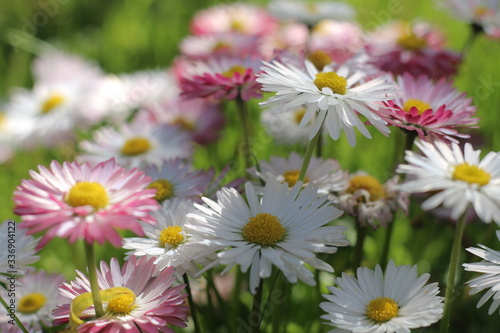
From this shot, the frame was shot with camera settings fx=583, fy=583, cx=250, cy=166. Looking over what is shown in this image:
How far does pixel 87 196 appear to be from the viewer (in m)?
0.77

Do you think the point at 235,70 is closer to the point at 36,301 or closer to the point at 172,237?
the point at 172,237

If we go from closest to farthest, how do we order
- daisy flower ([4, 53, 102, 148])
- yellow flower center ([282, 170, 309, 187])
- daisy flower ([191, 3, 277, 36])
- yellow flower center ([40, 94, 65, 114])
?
yellow flower center ([282, 170, 309, 187]) → daisy flower ([4, 53, 102, 148]) → yellow flower center ([40, 94, 65, 114]) → daisy flower ([191, 3, 277, 36])

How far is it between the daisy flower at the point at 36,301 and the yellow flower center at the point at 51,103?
2.94 ft

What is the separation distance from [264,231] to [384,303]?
194 millimetres

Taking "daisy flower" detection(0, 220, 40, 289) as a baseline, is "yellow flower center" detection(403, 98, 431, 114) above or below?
above

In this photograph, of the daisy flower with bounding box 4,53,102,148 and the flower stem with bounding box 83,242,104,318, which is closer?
the flower stem with bounding box 83,242,104,318

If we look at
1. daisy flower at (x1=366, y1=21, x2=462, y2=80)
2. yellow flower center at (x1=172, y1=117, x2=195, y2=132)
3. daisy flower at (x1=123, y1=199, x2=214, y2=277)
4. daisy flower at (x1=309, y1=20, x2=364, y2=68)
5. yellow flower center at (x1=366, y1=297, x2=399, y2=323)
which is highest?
daisy flower at (x1=309, y1=20, x2=364, y2=68)

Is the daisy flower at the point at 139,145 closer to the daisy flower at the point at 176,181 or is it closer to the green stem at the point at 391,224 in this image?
the daisy flower at the point at 176,181

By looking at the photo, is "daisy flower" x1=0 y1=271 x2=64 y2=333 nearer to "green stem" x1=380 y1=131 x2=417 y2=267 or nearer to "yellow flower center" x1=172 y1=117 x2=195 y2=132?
"green stem" x1=380 y1=131 x2=417 y2=267

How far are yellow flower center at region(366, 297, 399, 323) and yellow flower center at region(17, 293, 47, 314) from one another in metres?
0.59

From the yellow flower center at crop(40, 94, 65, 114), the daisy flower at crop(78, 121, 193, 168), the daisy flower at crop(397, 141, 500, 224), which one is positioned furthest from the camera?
the yellow flower center at crop(40, 94, 65, 114)

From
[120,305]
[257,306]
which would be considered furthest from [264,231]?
[120,305]

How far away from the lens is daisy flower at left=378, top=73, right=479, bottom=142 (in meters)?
0.91

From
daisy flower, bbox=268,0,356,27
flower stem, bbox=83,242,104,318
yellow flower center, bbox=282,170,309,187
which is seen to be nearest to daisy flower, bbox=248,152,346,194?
yellow flower center, bbox=282,170,309,187
